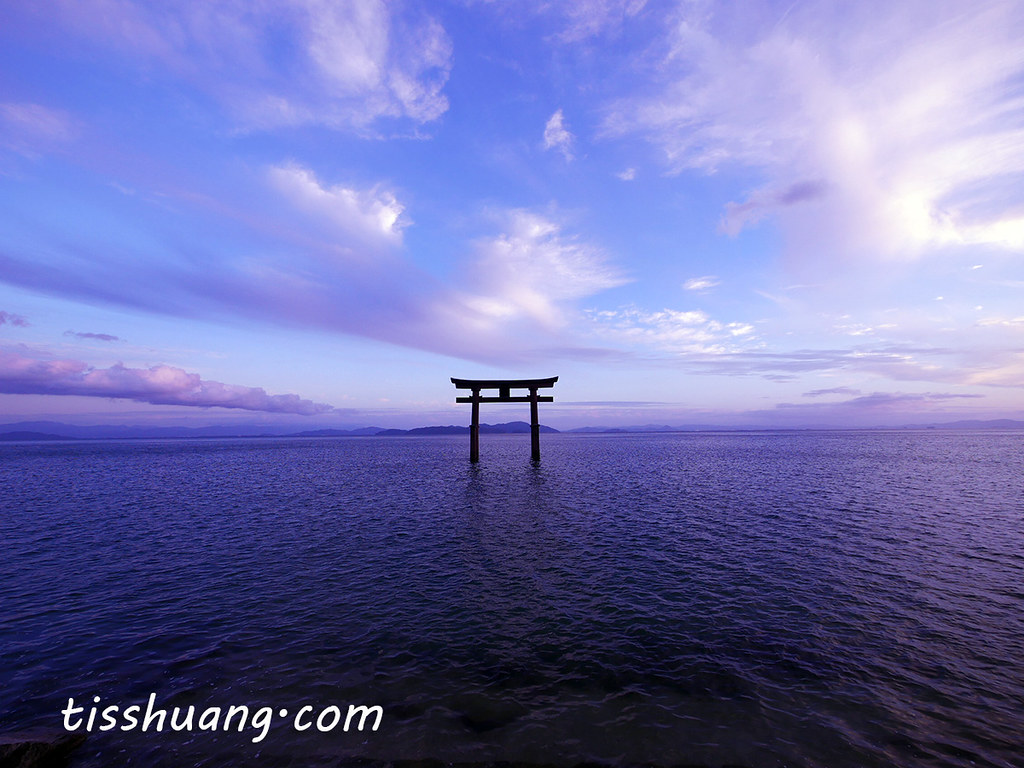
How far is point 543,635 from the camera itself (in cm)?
957

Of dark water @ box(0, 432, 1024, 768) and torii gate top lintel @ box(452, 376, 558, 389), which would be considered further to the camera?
torii gate top lintel @ box(452, 376, 558, 389)

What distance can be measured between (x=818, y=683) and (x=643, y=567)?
6.41 meters

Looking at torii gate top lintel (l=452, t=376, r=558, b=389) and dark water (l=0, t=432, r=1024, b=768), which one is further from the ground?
torii gate top lintel (l=452, t=376, r=558, b=389)

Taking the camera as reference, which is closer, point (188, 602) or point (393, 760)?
point (393, 760)

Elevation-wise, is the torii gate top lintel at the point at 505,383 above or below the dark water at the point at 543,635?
above

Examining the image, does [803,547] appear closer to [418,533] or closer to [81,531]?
[418,533]

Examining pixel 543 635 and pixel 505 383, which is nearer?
pixel 543 635

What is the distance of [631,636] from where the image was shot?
9484mm

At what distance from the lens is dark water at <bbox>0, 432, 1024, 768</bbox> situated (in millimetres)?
6410

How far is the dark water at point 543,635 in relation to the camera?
641 centimetres

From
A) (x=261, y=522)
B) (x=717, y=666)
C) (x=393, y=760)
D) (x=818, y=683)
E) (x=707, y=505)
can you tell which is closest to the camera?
(x=393, y=760)

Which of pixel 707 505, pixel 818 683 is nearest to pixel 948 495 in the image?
pixel 707 505

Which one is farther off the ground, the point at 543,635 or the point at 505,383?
the point at 505,383

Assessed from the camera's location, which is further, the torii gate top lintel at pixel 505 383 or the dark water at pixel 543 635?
the torii gate top lintel at pixel 505 383
